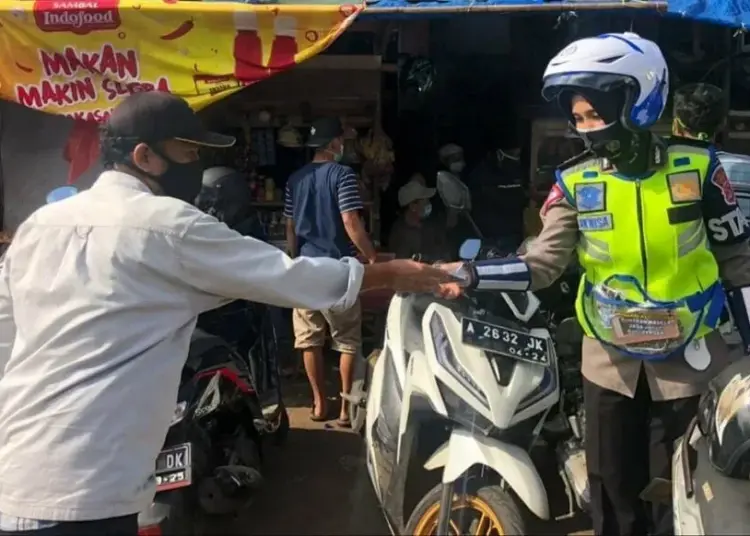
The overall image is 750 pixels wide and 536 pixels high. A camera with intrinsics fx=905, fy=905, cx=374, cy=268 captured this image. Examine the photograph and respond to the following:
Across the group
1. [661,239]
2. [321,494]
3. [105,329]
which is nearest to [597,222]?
[661,239]

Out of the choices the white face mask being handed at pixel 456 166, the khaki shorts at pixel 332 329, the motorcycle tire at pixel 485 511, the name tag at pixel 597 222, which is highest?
the name tag at pixel 597 222

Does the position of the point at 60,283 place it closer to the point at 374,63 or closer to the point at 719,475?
the point at 719,475

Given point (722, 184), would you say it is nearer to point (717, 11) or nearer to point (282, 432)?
point (717, 11)

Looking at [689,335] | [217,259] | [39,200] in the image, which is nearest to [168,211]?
[217,259]

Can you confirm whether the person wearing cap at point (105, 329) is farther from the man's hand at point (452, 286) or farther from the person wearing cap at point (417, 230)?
the person wearing cap at point (417, 230)

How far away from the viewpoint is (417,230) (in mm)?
6605

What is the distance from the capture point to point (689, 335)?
2852 mm

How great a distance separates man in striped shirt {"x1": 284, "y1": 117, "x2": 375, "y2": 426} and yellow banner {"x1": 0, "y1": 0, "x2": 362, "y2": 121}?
1.84ft

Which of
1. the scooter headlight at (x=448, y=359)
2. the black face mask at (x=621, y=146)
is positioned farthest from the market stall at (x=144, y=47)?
the black face mask at (x=621, y=146)

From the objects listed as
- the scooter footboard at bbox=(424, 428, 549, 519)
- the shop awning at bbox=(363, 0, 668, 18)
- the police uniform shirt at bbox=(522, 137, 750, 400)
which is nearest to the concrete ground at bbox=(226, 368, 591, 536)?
the scooter footboard at bbox=(424, 428, 549, 519)

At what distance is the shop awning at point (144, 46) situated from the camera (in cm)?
524

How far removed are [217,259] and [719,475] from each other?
1.26 meters

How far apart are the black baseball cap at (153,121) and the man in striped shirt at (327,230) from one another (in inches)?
120

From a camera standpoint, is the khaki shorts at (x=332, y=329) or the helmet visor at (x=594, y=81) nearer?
the helmet visor at (x=594, y=81)
